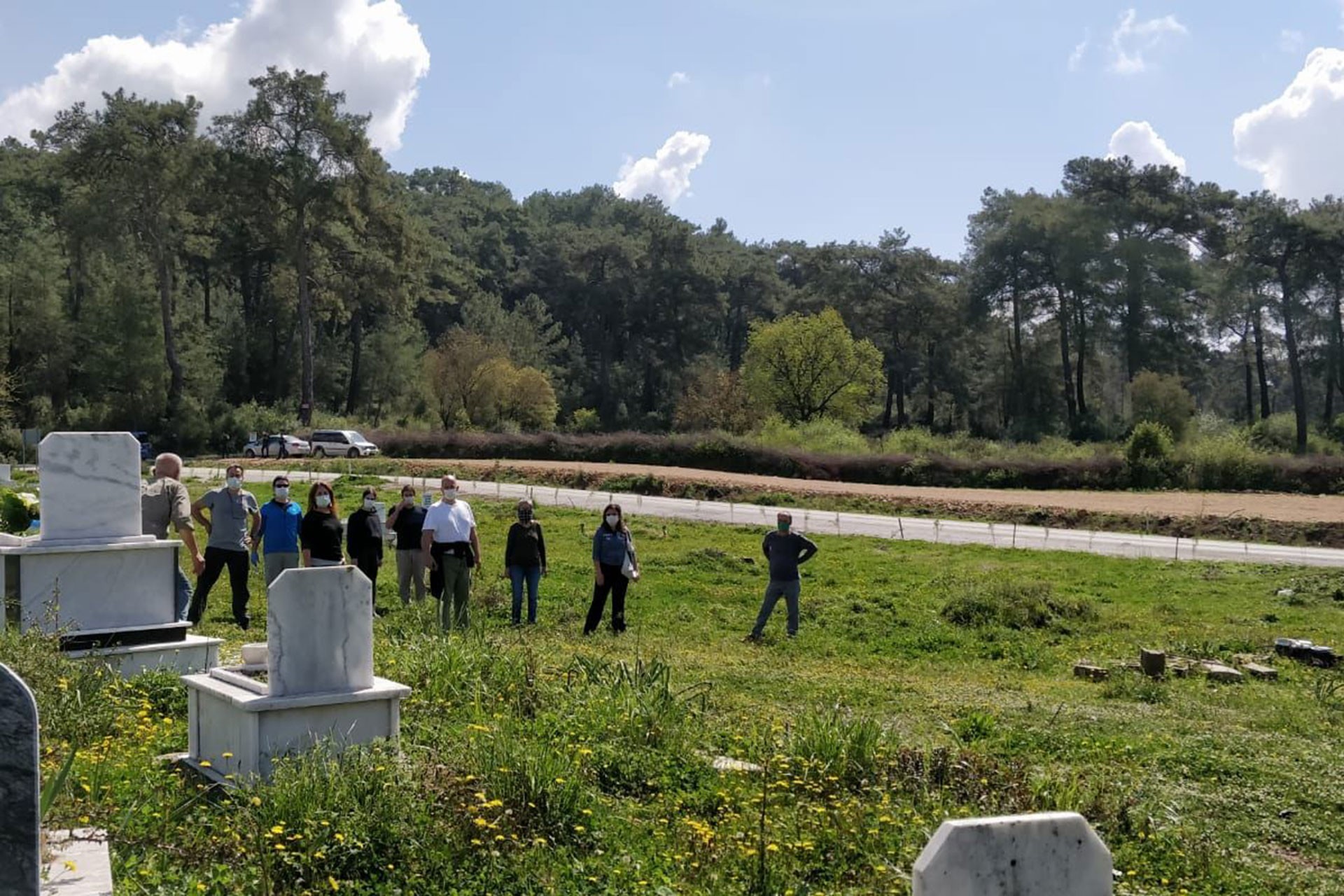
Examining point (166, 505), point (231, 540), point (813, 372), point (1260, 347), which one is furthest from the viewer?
point (1260, 347)

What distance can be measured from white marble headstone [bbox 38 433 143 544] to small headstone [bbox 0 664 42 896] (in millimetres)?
7542

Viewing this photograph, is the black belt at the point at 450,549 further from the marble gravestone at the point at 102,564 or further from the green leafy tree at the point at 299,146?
the green leafy tree at the point at 299,146

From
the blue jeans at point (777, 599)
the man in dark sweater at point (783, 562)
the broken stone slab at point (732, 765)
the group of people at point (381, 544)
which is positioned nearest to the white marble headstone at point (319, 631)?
the broken stone slab at point (732, 765)

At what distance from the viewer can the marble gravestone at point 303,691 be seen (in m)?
7.39

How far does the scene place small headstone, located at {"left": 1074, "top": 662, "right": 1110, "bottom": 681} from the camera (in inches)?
569

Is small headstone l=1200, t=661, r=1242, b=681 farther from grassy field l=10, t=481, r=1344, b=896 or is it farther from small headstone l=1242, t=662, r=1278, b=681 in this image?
grassy field l=10, t=481, r=1344, b=896

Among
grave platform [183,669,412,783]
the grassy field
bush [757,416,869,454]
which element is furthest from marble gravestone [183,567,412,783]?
bush [757,416,869,454]

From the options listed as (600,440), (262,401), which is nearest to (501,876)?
(600,440)

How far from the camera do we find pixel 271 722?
7.42 m

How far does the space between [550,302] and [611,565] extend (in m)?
84.2

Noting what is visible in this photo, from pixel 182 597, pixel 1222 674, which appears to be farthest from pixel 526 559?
pixel 1222 674

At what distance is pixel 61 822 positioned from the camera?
20.2ft

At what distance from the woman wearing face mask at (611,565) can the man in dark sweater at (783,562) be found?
1771 mm

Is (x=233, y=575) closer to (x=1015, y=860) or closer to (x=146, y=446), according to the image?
(x=1015, y=860)
